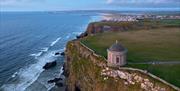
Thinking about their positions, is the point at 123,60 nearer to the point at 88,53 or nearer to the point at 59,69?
the point at 88,53

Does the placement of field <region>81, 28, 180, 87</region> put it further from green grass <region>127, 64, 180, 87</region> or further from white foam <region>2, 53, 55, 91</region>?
white foam <region>2, 53, 55, 91</region>

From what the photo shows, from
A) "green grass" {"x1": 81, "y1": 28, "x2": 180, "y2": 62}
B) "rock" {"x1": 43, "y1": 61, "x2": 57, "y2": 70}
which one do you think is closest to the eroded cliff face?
"green grass" {"x1": 81, "y1": 28, "x2": 180, "y2": 62}

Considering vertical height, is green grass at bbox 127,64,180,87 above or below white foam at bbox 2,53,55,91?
above

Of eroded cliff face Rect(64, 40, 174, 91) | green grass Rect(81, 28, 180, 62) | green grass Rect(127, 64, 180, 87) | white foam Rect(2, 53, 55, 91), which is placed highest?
green grass Rect(81, 28, 180, 62)

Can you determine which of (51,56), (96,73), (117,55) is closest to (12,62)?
(51,56)

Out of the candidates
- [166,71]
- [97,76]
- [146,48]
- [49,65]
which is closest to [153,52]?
[146,48]

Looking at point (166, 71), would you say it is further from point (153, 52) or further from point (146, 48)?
point (146, 48)
